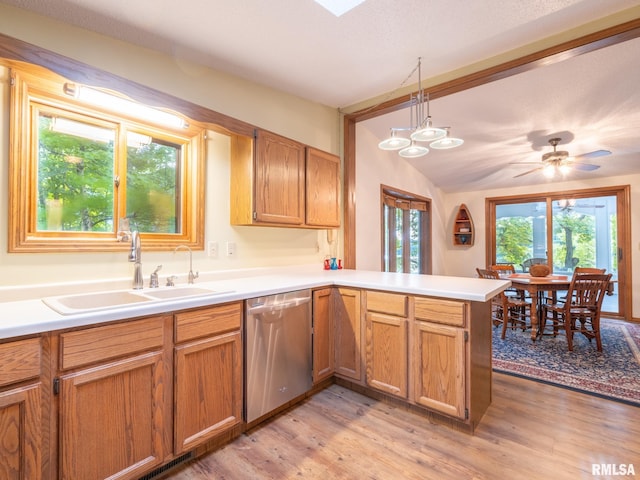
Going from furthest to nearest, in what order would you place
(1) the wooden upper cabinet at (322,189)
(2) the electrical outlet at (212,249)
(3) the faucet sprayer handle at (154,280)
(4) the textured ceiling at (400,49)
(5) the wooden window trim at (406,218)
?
(5) the wooden window trim at (406,218) → (1) the wooden upper cabinet at (322,189) → (2) the electrical outlet at (212,249) → (3) the faucet sprayer handle at (154,280) → (4) the textured ceiling at (400,49)

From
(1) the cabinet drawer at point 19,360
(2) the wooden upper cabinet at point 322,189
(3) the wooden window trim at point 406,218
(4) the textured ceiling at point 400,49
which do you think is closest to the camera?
(1) the cabinet drawer at point 19,360

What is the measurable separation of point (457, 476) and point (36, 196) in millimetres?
2579

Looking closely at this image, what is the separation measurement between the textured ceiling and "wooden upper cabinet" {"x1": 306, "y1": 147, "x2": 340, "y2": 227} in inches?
24.7

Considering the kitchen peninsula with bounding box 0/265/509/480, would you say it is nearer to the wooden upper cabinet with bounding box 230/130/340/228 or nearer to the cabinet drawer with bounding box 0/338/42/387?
the cabinet drawer with bounding box 0/338/42/387

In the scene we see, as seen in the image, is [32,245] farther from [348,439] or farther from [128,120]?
[348,439]

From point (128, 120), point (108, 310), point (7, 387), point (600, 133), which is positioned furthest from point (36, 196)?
point (600, 133)

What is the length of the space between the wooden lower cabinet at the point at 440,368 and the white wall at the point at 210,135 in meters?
1.40

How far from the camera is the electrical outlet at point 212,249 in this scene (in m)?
2.33

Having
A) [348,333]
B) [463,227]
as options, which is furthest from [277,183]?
[463,227]

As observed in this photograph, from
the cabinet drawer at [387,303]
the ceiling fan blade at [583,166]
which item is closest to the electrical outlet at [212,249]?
the cabinet drawer at [387,303]

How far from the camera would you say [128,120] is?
78.5 inches

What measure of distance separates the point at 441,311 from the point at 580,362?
83.1 inches

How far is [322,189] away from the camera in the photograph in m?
2.87

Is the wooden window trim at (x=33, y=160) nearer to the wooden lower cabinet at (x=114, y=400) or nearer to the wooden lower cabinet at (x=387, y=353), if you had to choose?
the wooden lower cabinet at (x=114, y=400)
